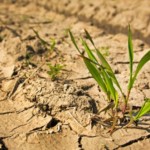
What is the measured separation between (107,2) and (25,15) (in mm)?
826

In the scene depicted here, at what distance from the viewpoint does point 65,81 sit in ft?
6.21

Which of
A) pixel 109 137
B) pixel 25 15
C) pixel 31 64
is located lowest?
pixel 109 137

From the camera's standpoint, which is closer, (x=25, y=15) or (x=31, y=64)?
(x=31, y=64)

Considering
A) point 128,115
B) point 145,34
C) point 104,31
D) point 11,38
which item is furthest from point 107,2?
point 128,115

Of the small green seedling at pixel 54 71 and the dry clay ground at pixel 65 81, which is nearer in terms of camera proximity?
the dry clay ground at pixel 65 81

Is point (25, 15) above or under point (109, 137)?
above

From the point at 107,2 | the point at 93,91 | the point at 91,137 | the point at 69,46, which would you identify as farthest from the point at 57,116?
the point at 107,2

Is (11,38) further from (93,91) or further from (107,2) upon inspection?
(107,2)

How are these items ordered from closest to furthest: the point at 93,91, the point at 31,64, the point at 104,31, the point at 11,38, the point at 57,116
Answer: the point at 57,116 → the point at 93,91 → the point at 31,64 → the point at 11,38 → the point at 104,31

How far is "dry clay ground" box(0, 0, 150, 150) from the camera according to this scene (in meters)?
1.46

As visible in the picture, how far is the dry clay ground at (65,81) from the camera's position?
1461mm

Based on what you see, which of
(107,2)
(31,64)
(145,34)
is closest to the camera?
(31,64)

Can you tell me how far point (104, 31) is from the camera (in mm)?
2787

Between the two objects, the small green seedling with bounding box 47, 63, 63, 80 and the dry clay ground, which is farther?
the small green seedling with bounding box 47, 63, 63, 80
